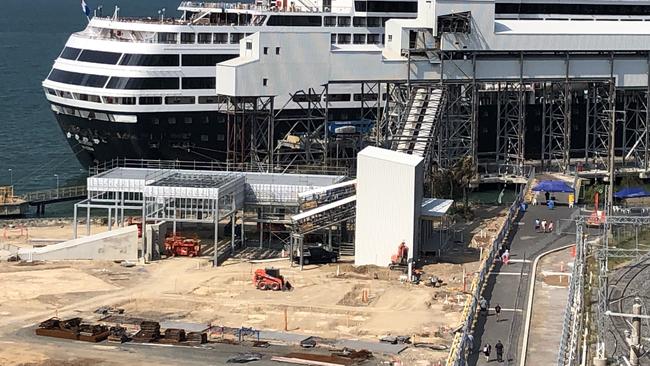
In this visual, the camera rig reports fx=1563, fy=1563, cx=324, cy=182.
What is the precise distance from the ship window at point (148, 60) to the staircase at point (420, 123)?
14.6 metres

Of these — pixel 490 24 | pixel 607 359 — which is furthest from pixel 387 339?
pixel 490 24

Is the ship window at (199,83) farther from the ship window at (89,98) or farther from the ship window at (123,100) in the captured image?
the ship window at (89,98)

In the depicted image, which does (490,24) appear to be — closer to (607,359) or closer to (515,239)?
(515,239)

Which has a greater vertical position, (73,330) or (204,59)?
(204,59)

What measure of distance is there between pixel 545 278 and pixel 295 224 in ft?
38.8

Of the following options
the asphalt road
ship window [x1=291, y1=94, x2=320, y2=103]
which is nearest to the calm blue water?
ship window [x1=291, y1=94, x2=320, y2=103]

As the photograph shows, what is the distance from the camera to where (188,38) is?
91.8 meters

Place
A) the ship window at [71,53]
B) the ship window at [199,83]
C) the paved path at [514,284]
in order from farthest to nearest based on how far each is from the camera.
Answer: the ship window at [71,53] → the ship window at [199,83] → the paved path at [514,284]

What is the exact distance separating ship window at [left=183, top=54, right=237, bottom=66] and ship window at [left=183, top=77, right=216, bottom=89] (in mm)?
884

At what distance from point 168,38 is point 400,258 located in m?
29.8

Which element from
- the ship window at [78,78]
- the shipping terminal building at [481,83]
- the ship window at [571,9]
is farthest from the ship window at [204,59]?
the ship window at [571,9]

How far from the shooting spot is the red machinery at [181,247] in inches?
2821

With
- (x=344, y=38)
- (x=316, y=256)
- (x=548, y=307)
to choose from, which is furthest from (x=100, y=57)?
(x=548, y=307)

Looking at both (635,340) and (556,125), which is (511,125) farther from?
(635,340)
